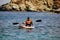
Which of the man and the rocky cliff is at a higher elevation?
the rocky cliff

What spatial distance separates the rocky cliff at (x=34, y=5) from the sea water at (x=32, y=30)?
8 centimetres

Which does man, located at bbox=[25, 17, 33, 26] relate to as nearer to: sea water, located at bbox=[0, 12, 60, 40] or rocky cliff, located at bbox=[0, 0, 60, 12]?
sea water, located at bbox=[0, 12, 60, 40]

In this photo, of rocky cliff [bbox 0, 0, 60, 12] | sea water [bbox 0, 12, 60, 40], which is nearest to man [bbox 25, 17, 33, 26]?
sea water [bbox 0, 12, 60, 40]

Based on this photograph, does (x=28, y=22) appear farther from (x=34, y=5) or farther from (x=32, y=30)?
(x=34, y=5)

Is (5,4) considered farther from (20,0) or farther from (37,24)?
(37,24)

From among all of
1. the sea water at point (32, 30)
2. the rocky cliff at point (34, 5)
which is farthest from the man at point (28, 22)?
the rocky cliff at point (34, 5)

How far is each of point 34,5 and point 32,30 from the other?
1.32ft

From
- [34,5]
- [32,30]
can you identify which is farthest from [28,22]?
[34,5]

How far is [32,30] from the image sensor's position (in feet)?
16.2

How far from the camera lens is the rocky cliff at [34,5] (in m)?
4.64

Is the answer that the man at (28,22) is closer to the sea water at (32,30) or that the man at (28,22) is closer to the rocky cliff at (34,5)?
the sea water at (32,30)

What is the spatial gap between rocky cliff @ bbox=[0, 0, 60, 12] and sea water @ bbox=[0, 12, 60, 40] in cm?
8

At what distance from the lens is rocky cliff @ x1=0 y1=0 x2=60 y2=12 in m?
4.64

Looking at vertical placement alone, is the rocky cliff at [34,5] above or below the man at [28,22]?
above
